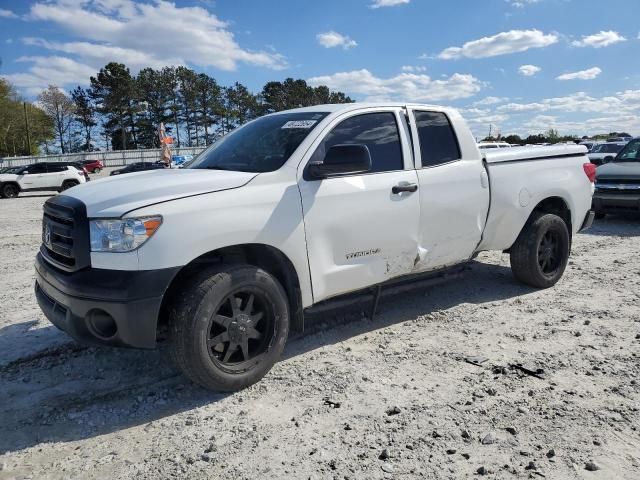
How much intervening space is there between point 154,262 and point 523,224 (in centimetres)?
387

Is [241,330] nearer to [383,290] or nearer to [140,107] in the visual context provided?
[383,290]

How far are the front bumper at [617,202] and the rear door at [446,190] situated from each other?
272 inches

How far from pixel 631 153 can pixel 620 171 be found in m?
1.39

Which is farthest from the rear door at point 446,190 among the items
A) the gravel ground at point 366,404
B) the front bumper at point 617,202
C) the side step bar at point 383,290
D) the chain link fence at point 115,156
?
the chain link fence at point 115,156

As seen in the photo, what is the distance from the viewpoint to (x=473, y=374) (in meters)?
3.67

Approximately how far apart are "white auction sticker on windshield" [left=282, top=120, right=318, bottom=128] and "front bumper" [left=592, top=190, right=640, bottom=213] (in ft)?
28.5

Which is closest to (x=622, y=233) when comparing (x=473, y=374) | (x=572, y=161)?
(x=572, y=161)

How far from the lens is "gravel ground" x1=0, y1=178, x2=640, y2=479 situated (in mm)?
2705

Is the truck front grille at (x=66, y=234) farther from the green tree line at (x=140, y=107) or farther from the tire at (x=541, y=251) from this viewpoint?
the green tree line at (x=140, y=107)

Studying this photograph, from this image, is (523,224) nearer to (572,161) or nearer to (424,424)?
(572,161)

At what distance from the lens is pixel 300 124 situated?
4.02 m

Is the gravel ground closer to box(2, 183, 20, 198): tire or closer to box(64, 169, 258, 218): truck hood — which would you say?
box(64, 169, 258, 218): truck hood

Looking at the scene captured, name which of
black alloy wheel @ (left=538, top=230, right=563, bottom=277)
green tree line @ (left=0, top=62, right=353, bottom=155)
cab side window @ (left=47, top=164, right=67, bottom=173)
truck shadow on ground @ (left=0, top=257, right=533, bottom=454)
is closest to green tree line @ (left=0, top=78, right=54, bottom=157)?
green tree line @ (left=0, top=62, right=353, bottom=155)

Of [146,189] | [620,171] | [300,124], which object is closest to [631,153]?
[620,171]
